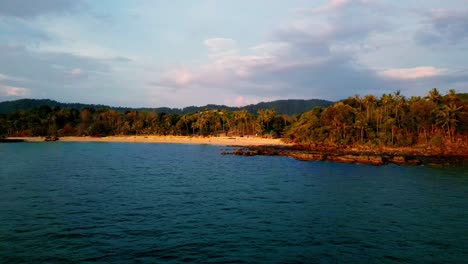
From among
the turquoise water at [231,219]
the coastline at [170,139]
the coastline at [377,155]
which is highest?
the coastline at [170,139]

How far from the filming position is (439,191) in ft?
151

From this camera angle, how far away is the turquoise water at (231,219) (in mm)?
22586

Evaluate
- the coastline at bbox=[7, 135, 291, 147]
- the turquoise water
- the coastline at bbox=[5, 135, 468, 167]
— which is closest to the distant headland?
the coastline at bbox=[5, 135, 468, 167]

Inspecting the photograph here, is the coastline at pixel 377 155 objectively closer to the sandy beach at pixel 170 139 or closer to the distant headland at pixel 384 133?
the distant headland at pixel 384 133

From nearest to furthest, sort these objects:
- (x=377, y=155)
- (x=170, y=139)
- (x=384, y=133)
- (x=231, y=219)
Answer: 1. (x=231, y=219)
2. (x=377, y=155)
3. (x=384, y=133)
4. (x=170, y=139)

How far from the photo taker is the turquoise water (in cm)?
2259

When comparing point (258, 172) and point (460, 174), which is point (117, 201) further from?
point (460, 174)

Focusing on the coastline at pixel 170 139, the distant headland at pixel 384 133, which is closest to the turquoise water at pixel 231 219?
the distant headland at pixel 384 133

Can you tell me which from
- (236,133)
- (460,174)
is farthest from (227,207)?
(236,133)

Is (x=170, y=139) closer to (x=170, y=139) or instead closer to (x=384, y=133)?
(x=170, y=139)

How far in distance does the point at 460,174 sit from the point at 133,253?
62138 mm

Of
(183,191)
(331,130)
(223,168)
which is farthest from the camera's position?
(331,130)

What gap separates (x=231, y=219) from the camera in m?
31.0

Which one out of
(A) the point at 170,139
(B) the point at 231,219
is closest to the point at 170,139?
(A) the point at 170,139
